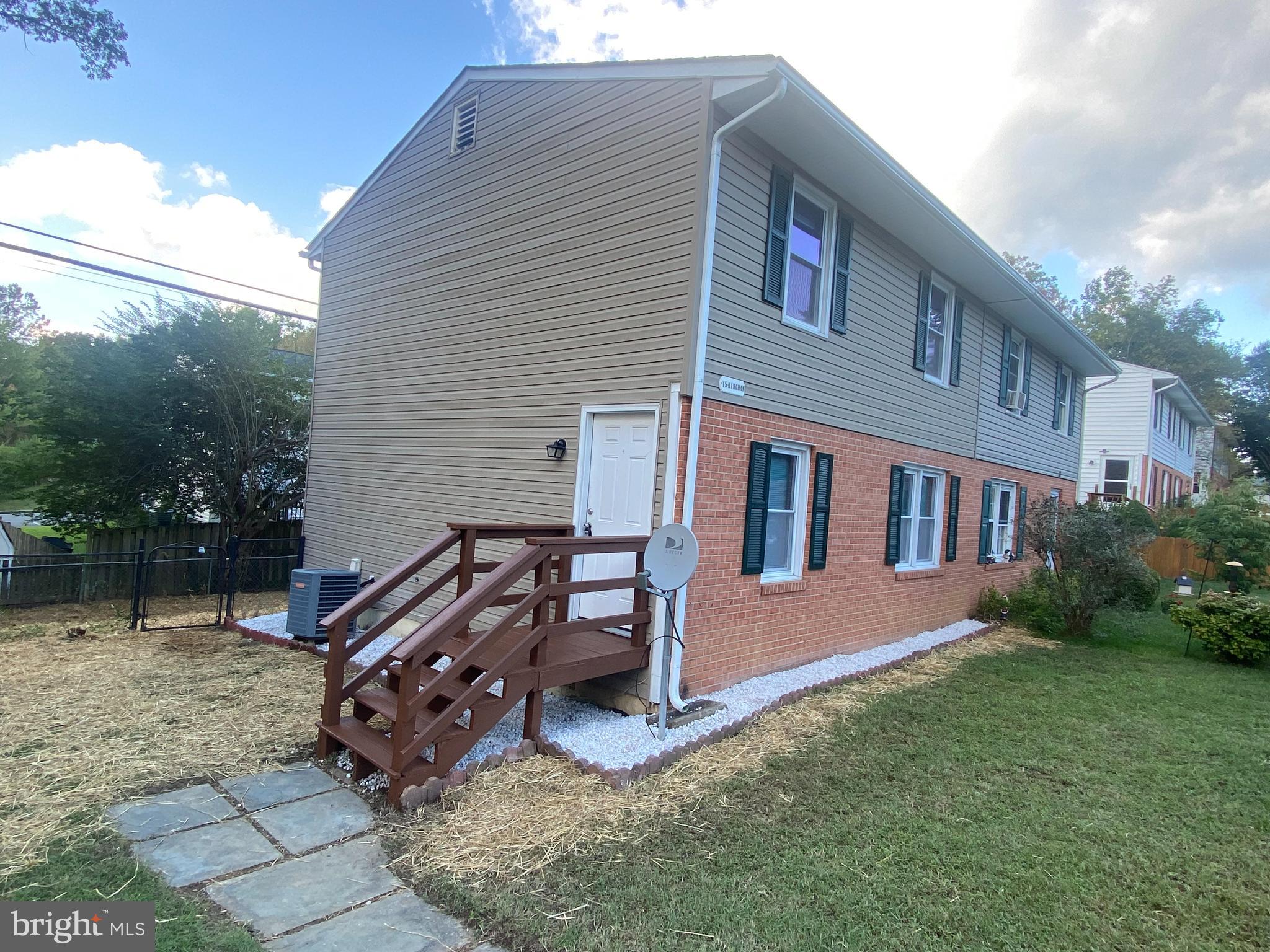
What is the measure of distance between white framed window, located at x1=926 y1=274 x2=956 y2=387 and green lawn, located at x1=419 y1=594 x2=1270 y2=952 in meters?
5.07

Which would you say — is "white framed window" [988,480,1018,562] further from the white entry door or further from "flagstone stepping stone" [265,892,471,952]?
"flagstone stepping stone" [265,892,471,952]

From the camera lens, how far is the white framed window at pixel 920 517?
8727mm

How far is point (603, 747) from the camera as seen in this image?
14.4 ft

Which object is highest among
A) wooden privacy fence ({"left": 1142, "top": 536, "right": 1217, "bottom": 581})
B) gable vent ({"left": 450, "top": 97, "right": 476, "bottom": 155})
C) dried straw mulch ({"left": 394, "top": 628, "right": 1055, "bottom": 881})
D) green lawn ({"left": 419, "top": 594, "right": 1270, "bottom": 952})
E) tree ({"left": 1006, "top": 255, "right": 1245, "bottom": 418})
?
tree ({"left": 1006, "top": 255, "right": 1245, "bottom": 418})

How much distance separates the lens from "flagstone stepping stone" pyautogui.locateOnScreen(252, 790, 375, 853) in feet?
10.9

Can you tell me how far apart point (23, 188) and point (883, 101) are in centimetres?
1495

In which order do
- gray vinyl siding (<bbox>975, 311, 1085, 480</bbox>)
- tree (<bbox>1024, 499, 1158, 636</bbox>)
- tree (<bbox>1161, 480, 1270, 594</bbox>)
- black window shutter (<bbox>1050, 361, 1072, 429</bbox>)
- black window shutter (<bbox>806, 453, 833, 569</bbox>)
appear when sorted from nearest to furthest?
1. black window shutter (<bbox>806, 453, 833, 569</bbox>)
2. tree (<bbox>1024, 499, 1158, 636</bbox>)
3. gray vinyl siding (<bbox>975, 311, 1085, 480</bbox>)
4. black window shutter (<bbox>1050, 361, 1072, 429</bbox>)
5. tree (<bbox>1161, 480, 1270, 594</bbox>)

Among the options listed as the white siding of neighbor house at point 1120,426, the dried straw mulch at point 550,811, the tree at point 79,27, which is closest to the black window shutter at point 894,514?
the dried straw mulch at point 550,811

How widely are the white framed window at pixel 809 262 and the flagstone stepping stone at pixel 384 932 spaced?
5.33 metres

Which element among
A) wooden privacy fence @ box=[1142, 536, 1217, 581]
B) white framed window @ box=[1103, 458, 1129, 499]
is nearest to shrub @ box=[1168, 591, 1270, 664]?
wooden privacy fence @ box=[1142, 536, 1217, 581]

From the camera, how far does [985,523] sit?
419 inches

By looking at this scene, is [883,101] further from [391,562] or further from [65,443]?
[65,443]

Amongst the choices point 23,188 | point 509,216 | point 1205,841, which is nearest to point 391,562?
point 509,216

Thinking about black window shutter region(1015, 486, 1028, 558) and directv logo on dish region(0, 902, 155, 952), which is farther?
black window shutter region(1015, 486, 1028, 558)
